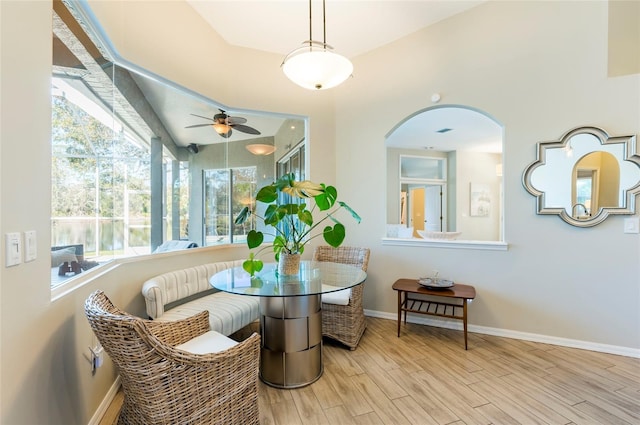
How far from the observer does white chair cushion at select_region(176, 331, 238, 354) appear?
1713mm

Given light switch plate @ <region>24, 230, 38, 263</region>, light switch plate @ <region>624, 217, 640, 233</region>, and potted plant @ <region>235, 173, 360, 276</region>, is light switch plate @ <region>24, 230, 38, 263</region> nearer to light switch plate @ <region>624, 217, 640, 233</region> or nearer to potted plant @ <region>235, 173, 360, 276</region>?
potted plant @ <region>235, 173, 360, 276</region>

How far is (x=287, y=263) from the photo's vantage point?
2316mm

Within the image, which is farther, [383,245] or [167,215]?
[383,245]

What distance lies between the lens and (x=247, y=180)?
387cm

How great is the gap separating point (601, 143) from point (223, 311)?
3678 mm

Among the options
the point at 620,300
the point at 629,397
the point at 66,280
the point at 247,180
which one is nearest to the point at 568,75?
the point at 620,300

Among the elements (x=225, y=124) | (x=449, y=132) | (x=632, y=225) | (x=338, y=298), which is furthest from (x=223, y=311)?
(x=449, y=132)

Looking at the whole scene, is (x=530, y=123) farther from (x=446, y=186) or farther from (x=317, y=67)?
(x=446, y=186)

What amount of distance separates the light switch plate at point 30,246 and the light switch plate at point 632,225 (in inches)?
163

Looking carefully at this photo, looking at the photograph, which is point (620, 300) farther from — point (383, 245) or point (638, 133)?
point (383, 245)

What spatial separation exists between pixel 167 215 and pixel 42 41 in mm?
1971

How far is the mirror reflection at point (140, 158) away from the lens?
67.9 inches

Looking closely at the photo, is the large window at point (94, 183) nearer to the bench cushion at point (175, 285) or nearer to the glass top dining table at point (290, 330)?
the bench cushion at point (175, 285)

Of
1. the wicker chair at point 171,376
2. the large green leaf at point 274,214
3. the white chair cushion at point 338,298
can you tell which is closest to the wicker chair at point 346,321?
the white chair cushion at point 338,298
